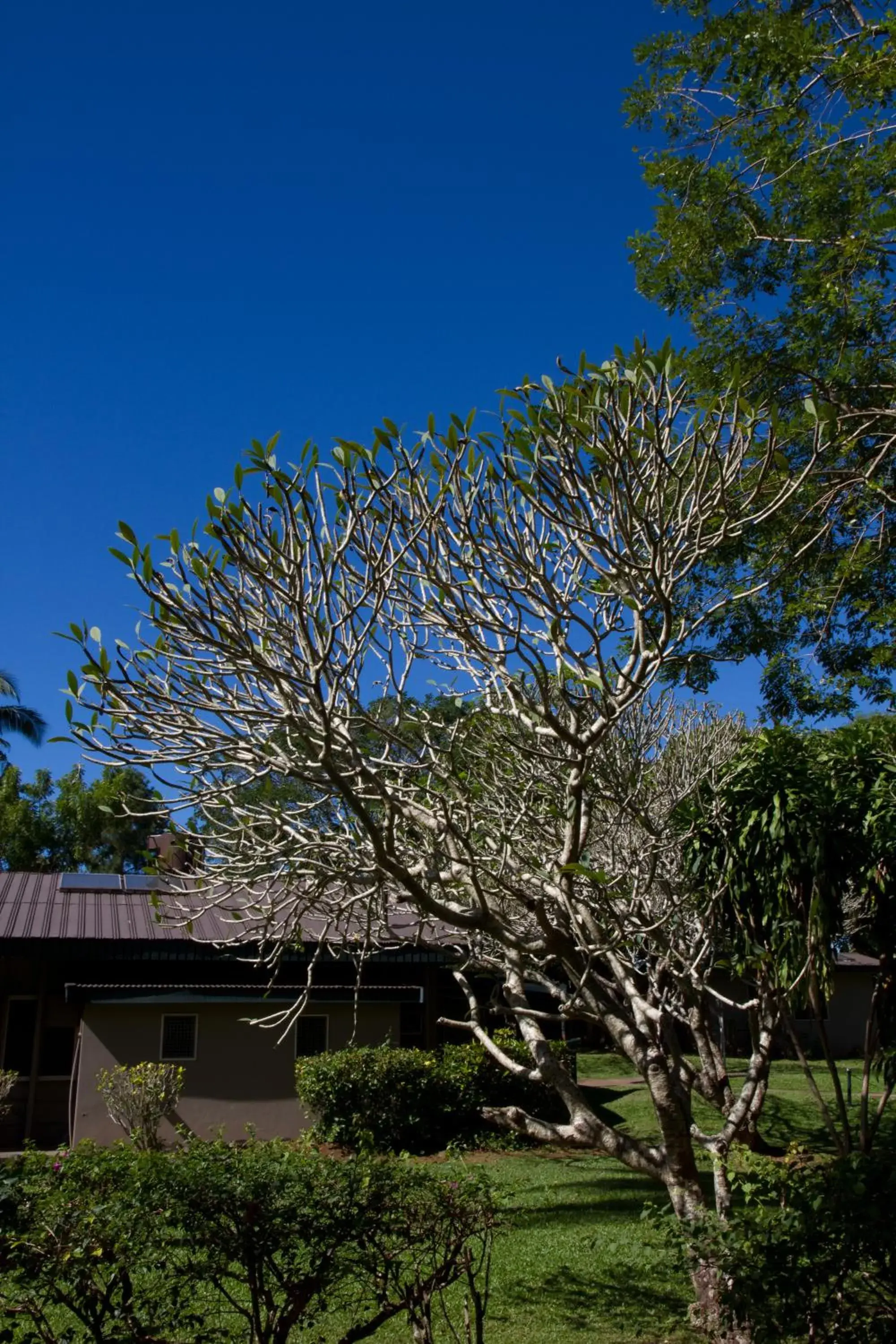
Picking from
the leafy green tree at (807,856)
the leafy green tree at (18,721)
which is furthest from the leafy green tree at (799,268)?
the leafy green tree at (18,721)

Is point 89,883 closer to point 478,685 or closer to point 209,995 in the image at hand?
point 209,995

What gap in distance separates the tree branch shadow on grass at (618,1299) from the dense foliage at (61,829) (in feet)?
92.9

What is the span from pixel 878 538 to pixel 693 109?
16.3ft

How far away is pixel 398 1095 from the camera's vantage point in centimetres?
1420

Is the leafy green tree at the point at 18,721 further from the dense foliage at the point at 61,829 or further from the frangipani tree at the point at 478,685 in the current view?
the frangipani tree at the point at 478,685

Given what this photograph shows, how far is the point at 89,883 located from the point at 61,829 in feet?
70.4

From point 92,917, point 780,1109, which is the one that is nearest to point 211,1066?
point 92,917

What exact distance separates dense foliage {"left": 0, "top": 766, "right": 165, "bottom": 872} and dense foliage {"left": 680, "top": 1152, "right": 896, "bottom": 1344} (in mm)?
31866

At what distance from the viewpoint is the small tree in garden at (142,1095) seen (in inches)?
520

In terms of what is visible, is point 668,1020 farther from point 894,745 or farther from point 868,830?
point 894,745

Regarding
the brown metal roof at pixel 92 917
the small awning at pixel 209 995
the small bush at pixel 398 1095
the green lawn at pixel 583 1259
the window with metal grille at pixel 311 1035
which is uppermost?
the brown metal roof at pixel 92 917

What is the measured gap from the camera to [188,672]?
5.98 meters

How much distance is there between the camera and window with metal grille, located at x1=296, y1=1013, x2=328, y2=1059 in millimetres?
15859

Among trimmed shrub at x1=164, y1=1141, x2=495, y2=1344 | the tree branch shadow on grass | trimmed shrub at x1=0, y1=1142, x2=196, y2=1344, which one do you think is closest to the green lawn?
the tree branch shadow on grass
